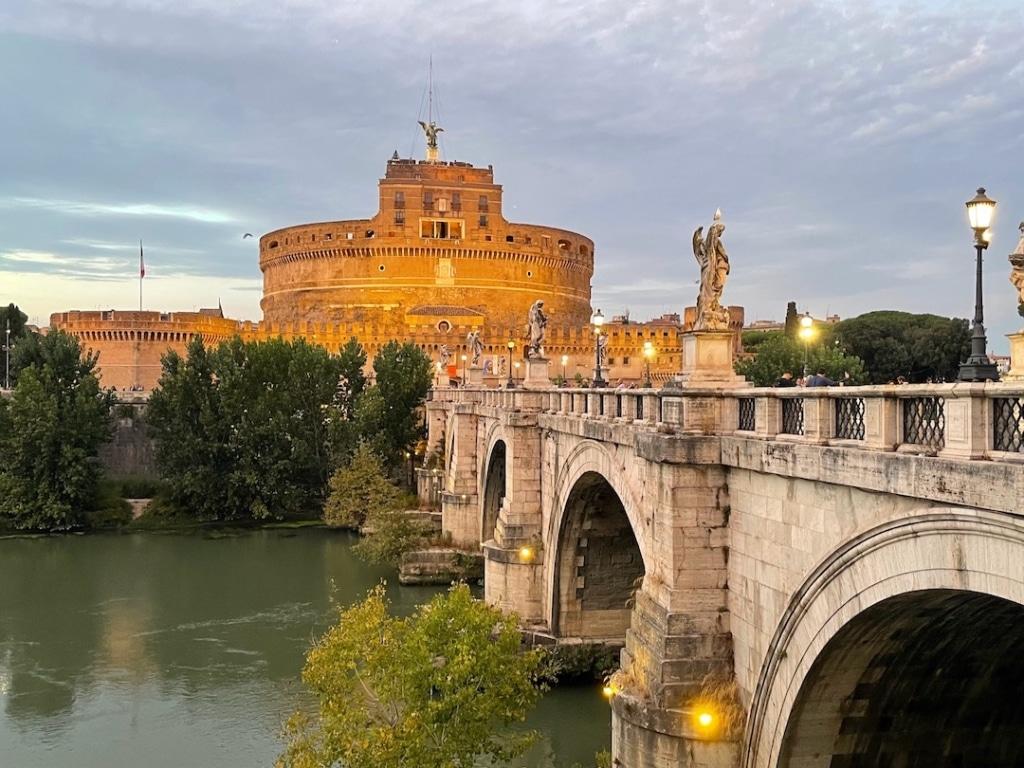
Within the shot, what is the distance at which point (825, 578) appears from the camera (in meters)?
8.30

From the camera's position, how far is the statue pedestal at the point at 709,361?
10961 millimetres

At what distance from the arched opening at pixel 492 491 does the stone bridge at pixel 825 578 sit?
14766 mm

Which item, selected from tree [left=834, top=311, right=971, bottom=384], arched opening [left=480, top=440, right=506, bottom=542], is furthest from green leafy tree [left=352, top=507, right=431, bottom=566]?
tree [left=834, top=311, right=971, bottom=384]

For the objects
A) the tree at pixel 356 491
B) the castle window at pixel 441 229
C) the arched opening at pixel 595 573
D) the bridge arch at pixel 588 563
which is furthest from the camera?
the castle window at pixel 441 229

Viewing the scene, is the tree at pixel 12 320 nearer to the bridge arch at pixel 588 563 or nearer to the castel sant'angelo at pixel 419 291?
the castel sant'angelo at pixel 419 291

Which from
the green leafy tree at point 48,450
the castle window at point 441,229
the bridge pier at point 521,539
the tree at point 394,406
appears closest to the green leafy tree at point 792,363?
the tree at point 394,406

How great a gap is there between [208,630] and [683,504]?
17.8m

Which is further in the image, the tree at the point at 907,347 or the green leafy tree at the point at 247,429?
the green leafy tree at the point at 247,429

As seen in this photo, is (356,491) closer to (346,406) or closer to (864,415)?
(346,406)

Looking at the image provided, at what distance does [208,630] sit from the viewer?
25.1 meters

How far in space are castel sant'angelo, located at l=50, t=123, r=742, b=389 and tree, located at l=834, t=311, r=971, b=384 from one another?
18416 millimetres

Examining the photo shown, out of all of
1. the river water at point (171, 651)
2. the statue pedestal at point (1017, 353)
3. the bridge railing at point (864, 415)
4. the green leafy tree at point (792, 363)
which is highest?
the green leafy tree at point (792, 363)

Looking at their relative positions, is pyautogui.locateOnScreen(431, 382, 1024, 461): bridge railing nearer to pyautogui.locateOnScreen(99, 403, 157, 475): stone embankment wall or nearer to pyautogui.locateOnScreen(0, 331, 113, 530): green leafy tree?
pyautogui.locateOnScreen(0, 331, 113, 530): green leafy tree

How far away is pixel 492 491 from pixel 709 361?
19.4 m
